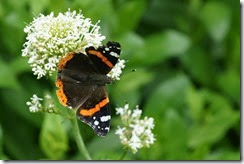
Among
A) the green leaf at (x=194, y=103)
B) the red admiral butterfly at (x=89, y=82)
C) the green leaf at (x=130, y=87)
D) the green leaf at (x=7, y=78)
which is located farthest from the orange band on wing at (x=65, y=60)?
the green leaf at (x=194, y=103)

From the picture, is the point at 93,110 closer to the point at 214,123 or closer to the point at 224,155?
the point at 224,155

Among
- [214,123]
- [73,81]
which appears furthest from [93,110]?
[214,123]

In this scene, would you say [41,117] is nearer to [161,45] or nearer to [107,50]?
[161,45]

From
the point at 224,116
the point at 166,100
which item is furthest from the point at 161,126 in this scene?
the point at 224,116

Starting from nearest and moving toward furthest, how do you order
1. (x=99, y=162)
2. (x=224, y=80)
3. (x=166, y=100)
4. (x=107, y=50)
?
1. (x=107, y=50)
2. (x=99, y=162)
3. (x=166, y=100)
4. (x=224, y=80)

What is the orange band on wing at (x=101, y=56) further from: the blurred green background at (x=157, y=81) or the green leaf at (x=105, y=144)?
the green leaf at (x=105, y=144)
